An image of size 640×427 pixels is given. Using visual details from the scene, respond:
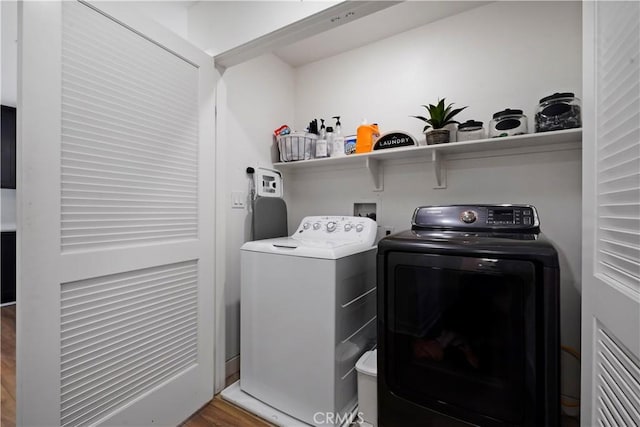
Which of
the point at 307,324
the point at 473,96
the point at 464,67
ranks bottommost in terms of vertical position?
the point at 307,324

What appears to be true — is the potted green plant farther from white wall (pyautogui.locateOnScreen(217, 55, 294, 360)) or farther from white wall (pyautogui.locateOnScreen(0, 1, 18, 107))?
white wall (pyautogui.locateOnScreen(0, 1, 18, 107))

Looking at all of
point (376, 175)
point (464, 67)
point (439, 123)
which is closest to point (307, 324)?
point (376, 175)

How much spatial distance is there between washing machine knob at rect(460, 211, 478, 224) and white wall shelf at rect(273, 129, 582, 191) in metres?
0.45

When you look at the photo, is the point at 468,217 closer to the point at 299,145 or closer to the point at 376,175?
the point at 376,175

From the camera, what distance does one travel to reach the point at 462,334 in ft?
3.69

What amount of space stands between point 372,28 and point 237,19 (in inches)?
40.1

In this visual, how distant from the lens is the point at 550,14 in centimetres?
164

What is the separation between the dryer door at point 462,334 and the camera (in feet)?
3.35

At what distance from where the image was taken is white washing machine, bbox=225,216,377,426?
144cm

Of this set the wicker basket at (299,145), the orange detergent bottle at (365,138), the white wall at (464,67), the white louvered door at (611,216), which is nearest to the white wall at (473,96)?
the white wall at (464,67)

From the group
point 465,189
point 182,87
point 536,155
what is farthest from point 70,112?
point 536,155

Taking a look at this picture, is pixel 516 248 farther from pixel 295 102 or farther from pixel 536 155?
pixel 295 102

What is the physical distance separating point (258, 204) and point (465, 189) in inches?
57.1

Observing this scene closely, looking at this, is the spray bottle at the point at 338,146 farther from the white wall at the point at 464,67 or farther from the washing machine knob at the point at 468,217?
the washing machine knob at the point at 468,217
